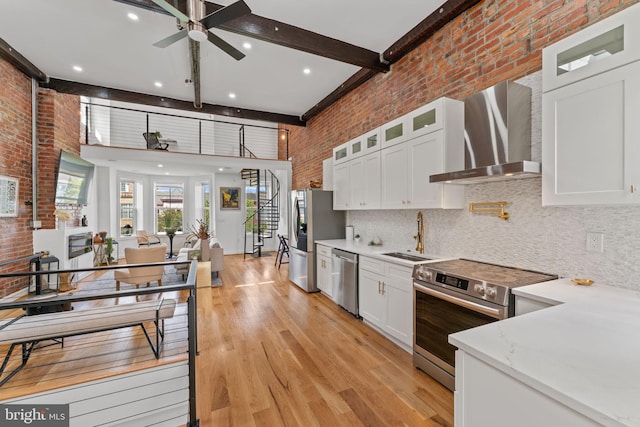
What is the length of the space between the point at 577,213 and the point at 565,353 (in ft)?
4.83

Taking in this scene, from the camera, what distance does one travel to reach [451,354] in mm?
2129

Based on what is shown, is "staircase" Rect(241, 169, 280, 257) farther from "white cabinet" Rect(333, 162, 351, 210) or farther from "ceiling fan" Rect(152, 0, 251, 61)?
"ceiling fan" Rect(152, 0, 251, 61)

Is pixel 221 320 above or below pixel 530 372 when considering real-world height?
below

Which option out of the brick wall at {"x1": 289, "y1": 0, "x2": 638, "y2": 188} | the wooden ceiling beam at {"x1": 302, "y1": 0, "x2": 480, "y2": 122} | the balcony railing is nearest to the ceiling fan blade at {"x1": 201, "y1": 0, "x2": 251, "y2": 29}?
the wooden ceiling beam at {"x1": 302, "y1": 0, "x2": 480, "y2": 122}

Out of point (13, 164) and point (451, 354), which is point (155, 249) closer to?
point (13, 164)

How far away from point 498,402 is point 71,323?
2822 millimetres

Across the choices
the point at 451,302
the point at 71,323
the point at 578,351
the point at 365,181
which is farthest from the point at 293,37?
the point at 578,351

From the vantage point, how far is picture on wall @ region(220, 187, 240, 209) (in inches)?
357

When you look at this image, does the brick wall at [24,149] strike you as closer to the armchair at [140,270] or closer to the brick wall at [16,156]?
the brick wall at [16,156]

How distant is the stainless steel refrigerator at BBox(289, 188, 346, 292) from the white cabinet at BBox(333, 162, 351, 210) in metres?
0.17

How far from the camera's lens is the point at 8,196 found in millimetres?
4059

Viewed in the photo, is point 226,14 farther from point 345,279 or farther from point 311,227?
point 345,279

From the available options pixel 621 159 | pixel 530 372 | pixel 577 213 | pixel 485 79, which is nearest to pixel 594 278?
pixel 577 213

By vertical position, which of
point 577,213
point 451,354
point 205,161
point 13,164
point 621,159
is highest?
point 205,161
